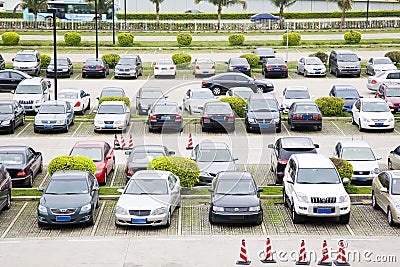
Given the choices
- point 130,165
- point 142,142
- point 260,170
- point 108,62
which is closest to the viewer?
point 130,165

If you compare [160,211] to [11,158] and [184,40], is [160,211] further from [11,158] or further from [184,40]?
[184,40]

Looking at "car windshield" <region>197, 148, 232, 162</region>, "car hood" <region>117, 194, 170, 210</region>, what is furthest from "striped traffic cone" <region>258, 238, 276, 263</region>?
"car windshield" <region>197, 148, 232, 162</region>

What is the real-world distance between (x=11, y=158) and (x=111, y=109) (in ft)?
30.8

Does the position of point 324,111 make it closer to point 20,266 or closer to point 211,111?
point 211,111

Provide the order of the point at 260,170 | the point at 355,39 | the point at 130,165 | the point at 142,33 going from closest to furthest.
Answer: the point at 130,165 < the point at 260,170 < the point at 355,39 < the point at 142,33

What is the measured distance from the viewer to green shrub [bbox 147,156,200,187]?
922 inches

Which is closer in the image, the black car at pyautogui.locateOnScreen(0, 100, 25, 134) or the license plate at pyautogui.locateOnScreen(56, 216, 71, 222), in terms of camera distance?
the license plate at pyautogui.locateOnScreen(56, 216, 71, 222)

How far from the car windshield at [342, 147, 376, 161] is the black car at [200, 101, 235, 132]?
7.94 meters

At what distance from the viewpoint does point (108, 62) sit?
169ft

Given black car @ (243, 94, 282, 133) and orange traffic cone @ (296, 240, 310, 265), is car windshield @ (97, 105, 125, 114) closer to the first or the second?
black car @ (243, 94, 282, 133)

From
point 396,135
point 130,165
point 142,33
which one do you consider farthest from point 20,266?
point 142,33

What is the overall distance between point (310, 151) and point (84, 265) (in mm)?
10355

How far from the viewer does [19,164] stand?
24.5 m

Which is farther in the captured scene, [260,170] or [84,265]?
[260,170]
